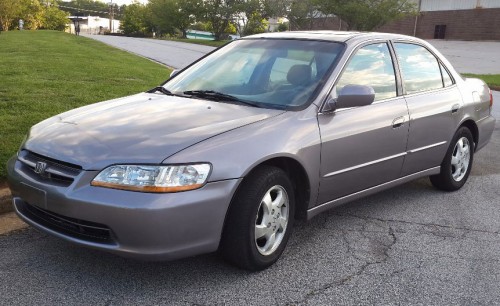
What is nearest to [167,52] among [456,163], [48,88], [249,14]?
[48,88]

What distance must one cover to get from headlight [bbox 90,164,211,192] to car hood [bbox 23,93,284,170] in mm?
47

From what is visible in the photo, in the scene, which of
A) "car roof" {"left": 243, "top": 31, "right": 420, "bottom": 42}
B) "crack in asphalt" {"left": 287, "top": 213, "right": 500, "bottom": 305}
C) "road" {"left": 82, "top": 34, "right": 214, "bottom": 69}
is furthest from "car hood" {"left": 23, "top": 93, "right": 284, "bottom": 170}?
"road" {"left": 82, "top": 34, "right": 214, "bottom": 69}

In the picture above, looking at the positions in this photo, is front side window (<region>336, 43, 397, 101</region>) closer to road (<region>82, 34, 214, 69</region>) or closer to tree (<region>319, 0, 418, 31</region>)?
road (<region>82, 34, 214, 69</region>)

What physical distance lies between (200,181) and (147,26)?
88584 mm

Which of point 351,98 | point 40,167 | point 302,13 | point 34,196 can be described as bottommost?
point 34,196

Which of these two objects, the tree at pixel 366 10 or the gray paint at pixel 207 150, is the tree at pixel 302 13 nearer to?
the tree at pixel 366 10

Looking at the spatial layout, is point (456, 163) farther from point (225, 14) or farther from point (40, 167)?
point (225, 14)

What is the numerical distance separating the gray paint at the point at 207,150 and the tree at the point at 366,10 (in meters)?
32.3

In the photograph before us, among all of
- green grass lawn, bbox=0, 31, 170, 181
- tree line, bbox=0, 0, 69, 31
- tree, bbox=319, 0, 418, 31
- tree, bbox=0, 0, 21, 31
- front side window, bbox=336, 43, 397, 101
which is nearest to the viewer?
front side window, bbox=336, 43, 397, 101

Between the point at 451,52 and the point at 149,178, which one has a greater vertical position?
the point at 451,52

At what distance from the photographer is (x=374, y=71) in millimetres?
4512

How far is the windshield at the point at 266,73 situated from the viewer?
401cm

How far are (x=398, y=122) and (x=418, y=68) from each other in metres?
0.84

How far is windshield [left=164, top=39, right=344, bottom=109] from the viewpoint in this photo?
4.01 meters
